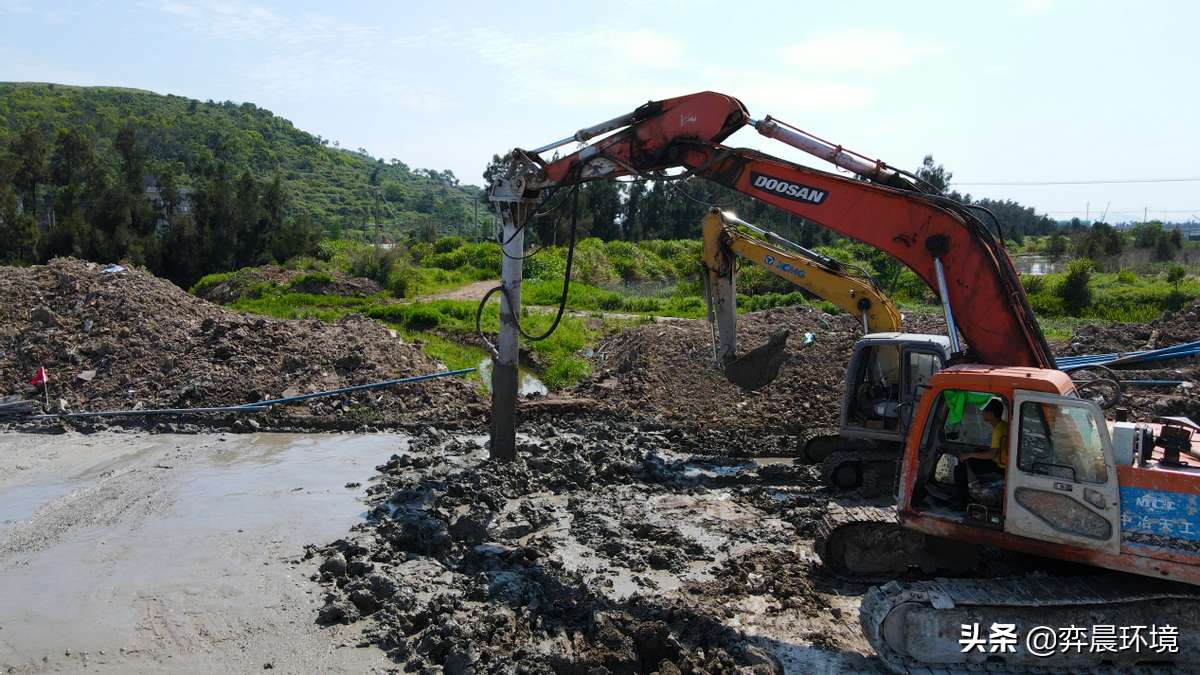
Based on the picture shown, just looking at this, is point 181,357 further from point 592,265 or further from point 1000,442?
point 592,265

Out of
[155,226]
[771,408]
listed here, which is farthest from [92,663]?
[155,226]

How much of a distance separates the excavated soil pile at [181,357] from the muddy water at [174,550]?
4.59 ft

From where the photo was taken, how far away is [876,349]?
9.84 meters

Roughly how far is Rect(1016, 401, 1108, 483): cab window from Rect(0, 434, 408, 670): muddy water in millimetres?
4680

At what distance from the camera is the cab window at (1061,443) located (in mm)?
5645

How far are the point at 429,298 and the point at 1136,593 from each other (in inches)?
974

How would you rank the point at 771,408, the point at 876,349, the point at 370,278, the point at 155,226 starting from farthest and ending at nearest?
1. the point at 155,226
2. the point at 370,278
3. the point at 771,408
4. the point at 876,349

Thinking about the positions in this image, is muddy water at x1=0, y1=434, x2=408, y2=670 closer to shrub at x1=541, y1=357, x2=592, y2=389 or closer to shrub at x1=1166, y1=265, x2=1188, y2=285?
shrub at x1=541, y1=357, x2=592, y2=389

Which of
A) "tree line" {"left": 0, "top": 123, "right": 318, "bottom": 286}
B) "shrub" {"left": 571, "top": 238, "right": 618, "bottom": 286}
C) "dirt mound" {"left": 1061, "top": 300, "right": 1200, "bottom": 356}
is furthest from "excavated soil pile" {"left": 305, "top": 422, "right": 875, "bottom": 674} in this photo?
"tree line" {"left": 0, "top": 123, "right": 318, "bottom": 286}

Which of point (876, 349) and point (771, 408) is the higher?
point (876, 349)

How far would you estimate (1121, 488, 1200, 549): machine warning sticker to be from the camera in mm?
5395

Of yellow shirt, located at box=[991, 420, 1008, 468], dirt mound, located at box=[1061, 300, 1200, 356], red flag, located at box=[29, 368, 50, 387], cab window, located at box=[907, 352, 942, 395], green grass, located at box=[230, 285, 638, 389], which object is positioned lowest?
red flag, located at box=[29, 368, 50, 387]

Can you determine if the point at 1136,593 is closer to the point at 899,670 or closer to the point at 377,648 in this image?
the point at 899,670

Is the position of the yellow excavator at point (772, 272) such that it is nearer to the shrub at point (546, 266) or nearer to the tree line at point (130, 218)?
the shrub at point (546, 266)
